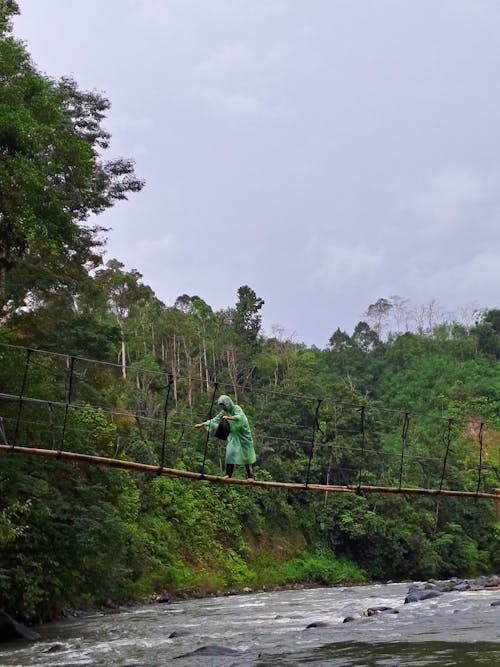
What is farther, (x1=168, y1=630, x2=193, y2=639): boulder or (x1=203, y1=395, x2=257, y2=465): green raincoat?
(x1=168, y1=630, x2=193, y2=639): boulder

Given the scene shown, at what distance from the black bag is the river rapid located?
2.53 meters

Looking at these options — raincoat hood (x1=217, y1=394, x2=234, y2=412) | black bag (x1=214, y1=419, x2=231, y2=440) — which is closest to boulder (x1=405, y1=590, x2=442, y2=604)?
black bag (x1=214, y1=419, x2=231, y2=440)

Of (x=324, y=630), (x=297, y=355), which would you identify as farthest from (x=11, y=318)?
(x=297, y=355)

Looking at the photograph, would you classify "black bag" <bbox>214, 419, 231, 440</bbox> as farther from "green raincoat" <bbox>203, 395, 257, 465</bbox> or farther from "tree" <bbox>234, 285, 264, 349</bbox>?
"tree" <bbox>234, 285, 264, 349</bbox>

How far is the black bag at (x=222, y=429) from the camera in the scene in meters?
9.19

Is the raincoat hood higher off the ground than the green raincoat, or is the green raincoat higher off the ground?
the raincoat hood

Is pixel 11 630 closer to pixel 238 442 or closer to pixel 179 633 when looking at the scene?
pixel 179 633

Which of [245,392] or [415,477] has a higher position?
[245,392]

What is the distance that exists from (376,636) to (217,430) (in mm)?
A: 4096

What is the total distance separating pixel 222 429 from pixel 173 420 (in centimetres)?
2593

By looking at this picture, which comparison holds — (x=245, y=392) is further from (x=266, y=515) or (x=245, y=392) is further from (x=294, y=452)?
(x=266, y=515)

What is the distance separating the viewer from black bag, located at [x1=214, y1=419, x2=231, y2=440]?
9188 millimetres

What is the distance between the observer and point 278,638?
36.8 ft

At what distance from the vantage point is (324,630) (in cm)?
1191
